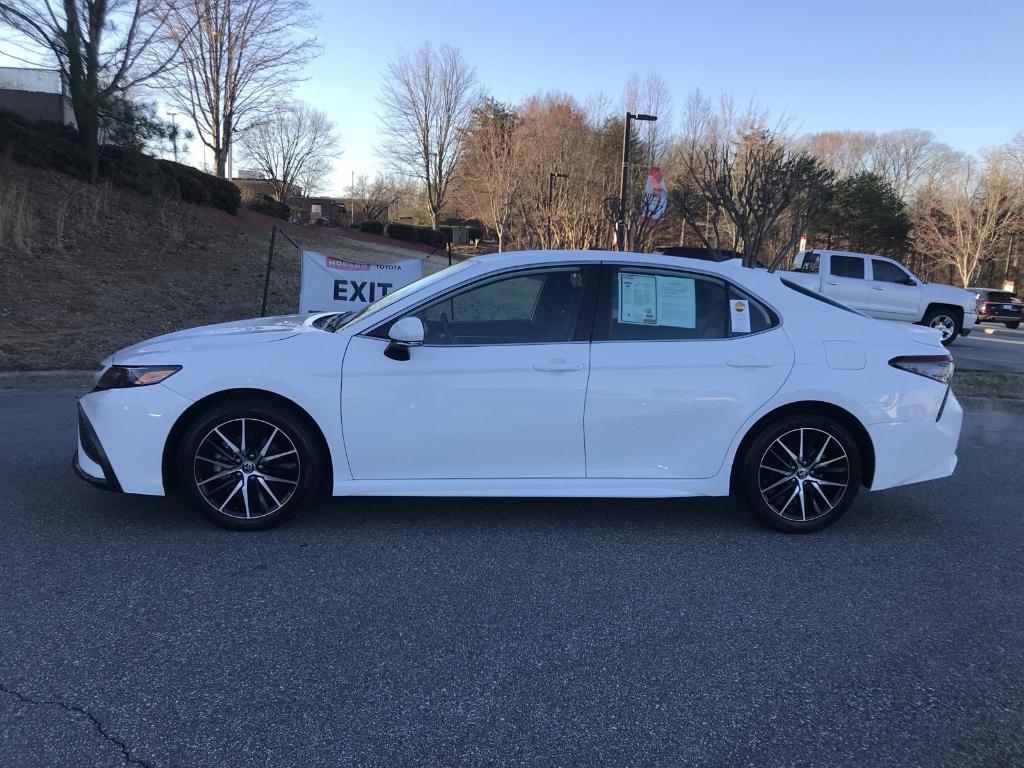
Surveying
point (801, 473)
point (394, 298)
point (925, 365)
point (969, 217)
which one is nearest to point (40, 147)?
point (394, 298)

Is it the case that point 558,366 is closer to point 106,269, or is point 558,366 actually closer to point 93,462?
point 93,462

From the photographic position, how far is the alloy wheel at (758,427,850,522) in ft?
14.1

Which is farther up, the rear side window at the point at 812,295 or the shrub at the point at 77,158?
the shrub at the point at 77,158

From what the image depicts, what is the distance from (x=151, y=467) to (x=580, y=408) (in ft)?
7.71

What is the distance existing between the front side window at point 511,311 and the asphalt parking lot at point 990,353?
9354mm

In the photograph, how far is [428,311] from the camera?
4.21 metres

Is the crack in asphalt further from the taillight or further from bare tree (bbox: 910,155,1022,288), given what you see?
bare tree (bbox: 910,155,1022,288)

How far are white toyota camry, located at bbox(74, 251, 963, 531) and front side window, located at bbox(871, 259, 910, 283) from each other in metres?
13.4

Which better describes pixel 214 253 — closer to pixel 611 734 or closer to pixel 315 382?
pixel 315 382

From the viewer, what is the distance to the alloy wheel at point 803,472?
169 inches

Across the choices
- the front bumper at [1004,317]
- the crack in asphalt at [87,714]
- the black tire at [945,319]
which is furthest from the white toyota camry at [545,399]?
the front bumper at [1004,317]

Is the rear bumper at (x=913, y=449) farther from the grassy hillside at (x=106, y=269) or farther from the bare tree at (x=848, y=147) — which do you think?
the bare tree at (x=848, y=147)

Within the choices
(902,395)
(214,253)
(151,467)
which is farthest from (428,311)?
(214,253)

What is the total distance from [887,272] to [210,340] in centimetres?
1615
